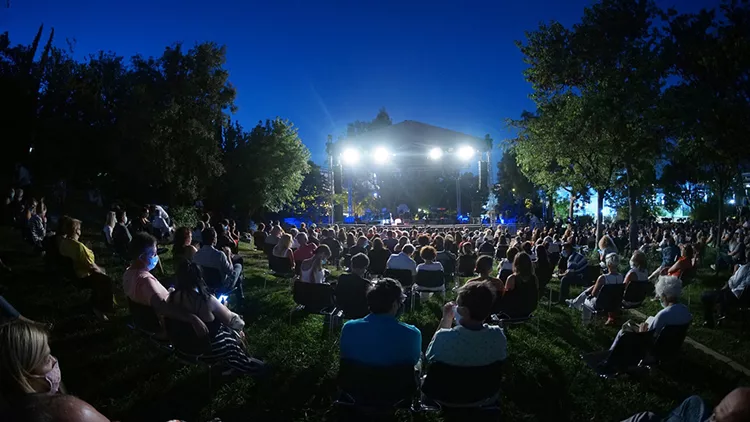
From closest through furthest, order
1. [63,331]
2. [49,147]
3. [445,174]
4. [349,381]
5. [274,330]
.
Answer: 1. [349,381]
2. [63,331]
3. [274,330]
4. [49,147]
5. [445,174]

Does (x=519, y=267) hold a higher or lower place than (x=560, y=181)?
lower

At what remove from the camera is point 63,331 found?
220 inches

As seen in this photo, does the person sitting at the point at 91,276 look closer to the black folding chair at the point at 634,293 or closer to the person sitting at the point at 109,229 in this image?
the person sitting at the point at 109,229

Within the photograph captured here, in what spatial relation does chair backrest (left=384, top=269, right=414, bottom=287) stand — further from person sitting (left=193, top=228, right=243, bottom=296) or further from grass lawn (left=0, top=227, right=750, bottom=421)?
person sitting (left=193, top=228, right=243, bottom=296)

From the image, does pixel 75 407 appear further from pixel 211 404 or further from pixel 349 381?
pixel 211 404

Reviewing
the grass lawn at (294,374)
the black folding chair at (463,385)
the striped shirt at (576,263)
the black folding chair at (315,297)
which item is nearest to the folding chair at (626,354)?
the grass lawn at (294,374)

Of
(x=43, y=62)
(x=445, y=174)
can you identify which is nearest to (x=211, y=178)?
(x=43, y=62)

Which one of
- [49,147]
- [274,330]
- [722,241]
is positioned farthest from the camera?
[49,147]

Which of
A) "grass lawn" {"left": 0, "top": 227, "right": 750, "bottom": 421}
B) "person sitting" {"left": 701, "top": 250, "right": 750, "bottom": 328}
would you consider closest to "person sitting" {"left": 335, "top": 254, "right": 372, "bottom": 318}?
"grass lawn" {"left": 0, "top": 227, "right": 750, "bottom": 421}

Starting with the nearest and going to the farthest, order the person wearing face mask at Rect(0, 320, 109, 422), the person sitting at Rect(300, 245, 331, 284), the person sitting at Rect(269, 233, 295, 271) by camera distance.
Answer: the person wearing face mask at Rect(0, 320, 109, 422)
the person sitting at Rect(300, 245, 331, 284)
the person sitting at Rect(269, 233, 295, 271)

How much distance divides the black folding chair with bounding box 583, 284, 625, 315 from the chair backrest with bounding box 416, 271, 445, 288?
7.75ft

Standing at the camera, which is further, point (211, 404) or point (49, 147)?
point (49, 147)

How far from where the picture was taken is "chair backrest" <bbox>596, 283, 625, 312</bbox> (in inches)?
253

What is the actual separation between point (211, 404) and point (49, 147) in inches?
820
